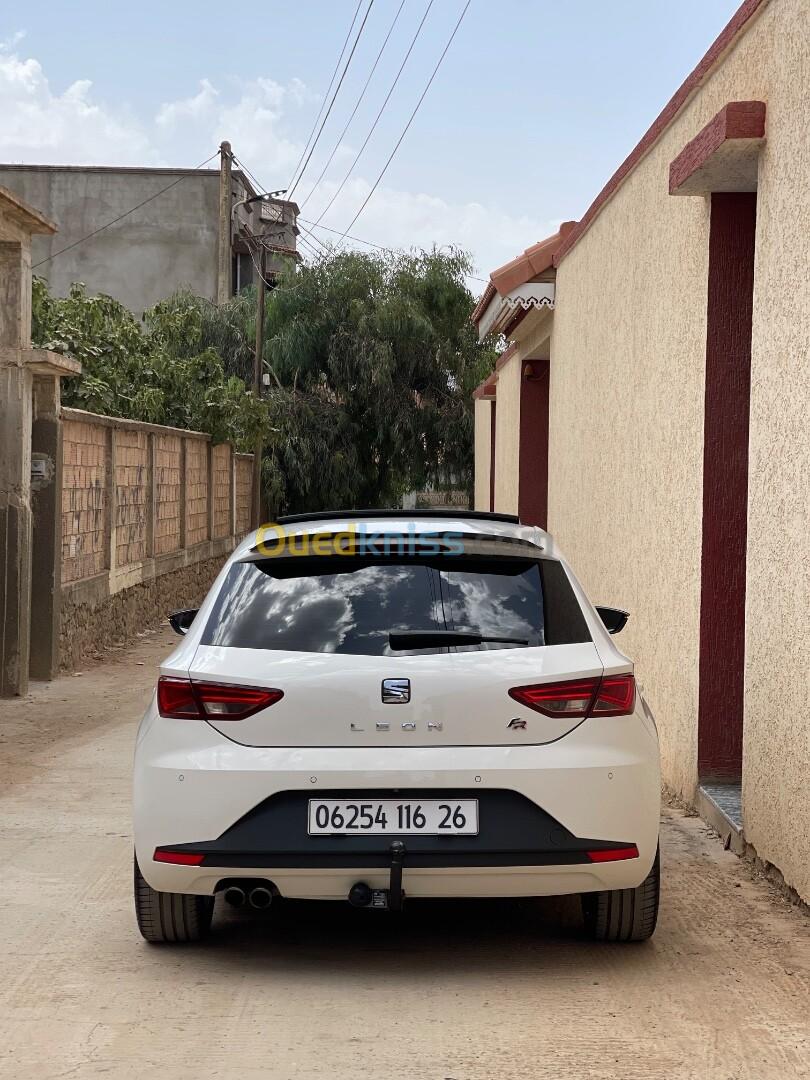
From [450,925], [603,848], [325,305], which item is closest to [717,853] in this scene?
[450,925]

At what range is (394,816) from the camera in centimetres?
440

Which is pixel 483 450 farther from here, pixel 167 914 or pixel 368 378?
pixel 167 914

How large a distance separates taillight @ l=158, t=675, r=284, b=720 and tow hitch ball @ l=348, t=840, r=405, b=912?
0.59m

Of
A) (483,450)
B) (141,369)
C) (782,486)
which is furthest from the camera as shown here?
(483,450)

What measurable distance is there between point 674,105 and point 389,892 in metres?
5.32

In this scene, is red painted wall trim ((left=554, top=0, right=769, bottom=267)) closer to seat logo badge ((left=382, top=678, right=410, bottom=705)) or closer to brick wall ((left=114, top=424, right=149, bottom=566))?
seat logo badge ((left=382, top=678, right=410, bottom=705))

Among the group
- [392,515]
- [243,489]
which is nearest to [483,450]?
[243,489]

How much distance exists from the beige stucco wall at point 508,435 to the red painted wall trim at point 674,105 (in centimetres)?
662

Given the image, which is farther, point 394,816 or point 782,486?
point 782,486

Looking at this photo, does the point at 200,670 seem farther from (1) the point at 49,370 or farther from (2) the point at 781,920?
(1) the point at 49,370

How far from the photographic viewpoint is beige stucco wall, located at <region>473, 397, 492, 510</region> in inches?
1023

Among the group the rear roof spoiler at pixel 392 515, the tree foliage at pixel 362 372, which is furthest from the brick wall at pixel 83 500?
the tree foliage at pixel 362 372

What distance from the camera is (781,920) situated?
17.2 ft

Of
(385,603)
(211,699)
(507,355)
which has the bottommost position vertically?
(211,699)
